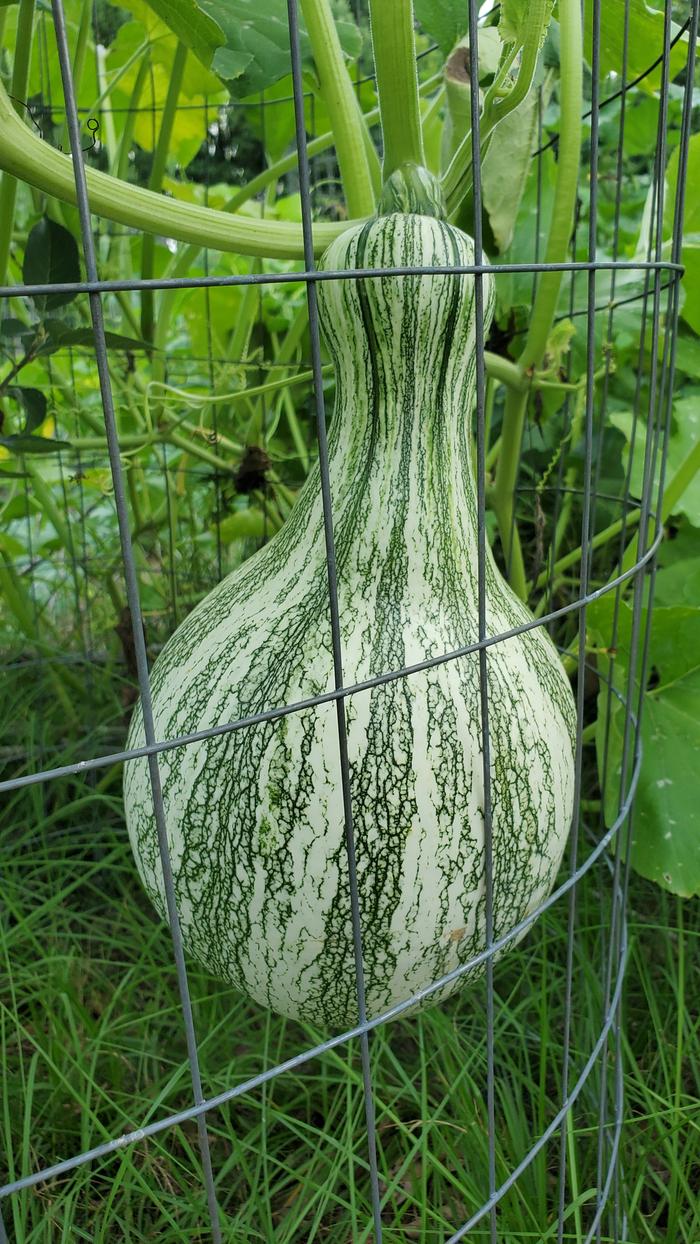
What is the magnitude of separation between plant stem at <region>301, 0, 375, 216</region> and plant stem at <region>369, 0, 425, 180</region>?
0.06 m

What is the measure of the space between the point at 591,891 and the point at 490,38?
40.9 inches

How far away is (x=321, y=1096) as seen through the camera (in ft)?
3.46

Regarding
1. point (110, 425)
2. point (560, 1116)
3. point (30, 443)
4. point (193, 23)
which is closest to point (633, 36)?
point (193, 23)

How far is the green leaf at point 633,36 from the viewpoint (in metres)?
0.97

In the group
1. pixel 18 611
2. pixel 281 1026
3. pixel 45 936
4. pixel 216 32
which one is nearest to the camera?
→ pixel 216 32

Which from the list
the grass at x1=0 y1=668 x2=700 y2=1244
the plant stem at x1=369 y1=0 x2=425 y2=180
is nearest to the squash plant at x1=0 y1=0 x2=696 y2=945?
the plant stem at x1=369 y1=0 x2=425 y2=180

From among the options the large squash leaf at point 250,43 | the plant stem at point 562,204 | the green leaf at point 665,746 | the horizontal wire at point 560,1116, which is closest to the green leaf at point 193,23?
the large squash leaf at point 250,43

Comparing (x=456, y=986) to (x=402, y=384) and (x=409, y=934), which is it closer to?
(x=409, y=934)

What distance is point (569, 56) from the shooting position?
91cm

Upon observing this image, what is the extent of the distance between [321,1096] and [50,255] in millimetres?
944

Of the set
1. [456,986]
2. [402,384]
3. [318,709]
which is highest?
[402,384]

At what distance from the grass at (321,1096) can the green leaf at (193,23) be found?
90cm

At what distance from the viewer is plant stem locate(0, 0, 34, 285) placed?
34.0 inches

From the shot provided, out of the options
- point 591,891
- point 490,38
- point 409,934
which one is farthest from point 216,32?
point 591,891
